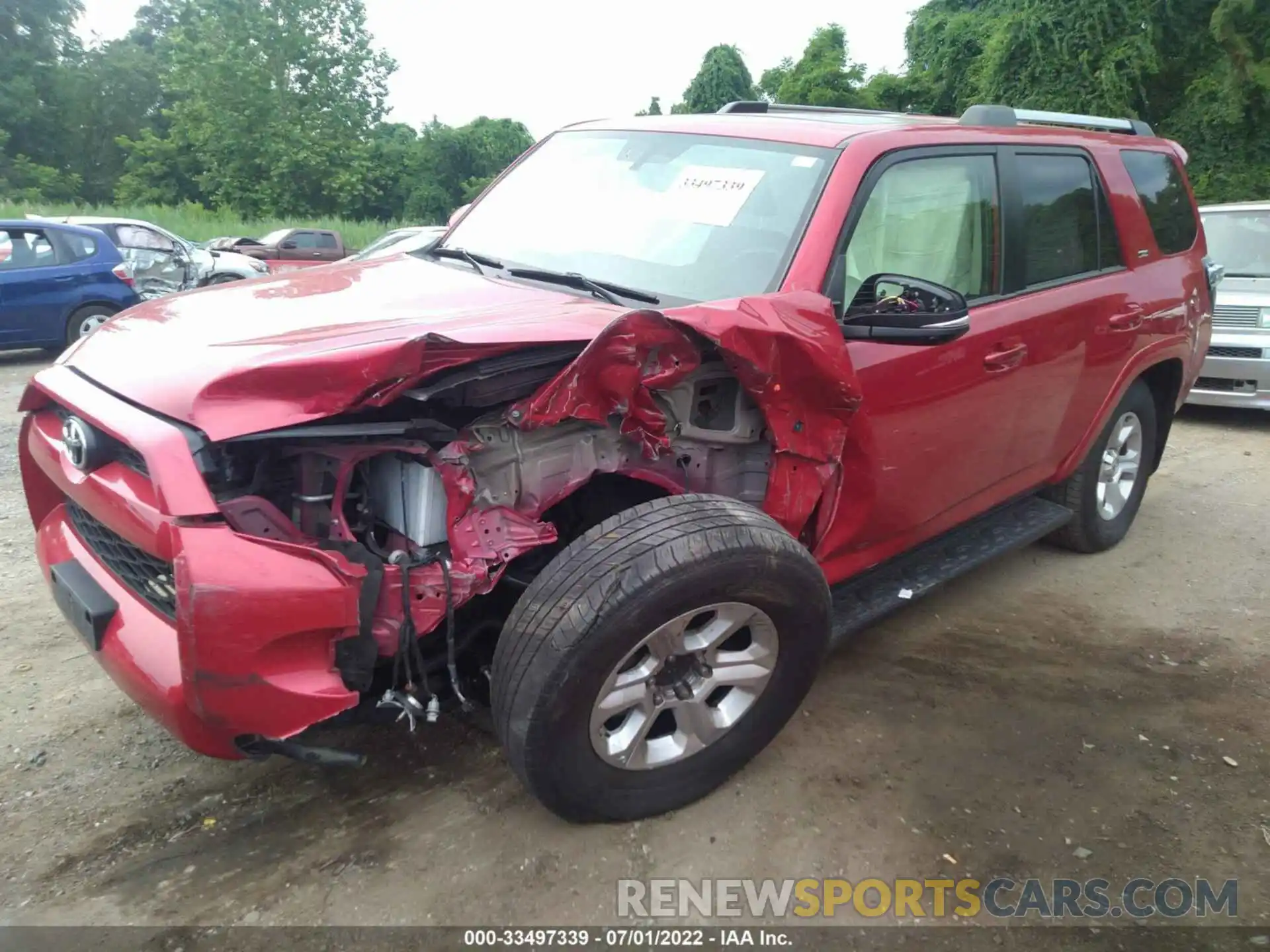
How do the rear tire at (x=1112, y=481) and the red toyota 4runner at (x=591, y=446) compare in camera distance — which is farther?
the rear tire at (x=1112, y=481)

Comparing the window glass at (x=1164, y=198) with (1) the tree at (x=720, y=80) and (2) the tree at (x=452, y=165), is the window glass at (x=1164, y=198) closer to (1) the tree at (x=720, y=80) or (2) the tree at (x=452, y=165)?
(1) the tree at (x=720, y=80)

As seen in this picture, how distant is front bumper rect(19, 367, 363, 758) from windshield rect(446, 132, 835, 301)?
1.45 meters

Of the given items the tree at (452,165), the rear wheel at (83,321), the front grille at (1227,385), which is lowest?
the front grille at (1227,385)

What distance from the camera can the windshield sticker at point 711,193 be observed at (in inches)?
121

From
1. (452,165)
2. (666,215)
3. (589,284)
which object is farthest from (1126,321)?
(452,165)

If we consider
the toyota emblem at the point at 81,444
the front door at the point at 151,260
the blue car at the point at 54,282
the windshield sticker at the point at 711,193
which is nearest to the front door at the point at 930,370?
the windshield sticker at the point at 711,193

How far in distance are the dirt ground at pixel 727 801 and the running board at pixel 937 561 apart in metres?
0.39

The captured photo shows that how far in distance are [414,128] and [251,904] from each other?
156 feet

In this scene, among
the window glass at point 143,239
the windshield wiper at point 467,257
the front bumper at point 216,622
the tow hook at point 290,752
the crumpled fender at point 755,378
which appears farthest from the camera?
the window glass at point 143,239

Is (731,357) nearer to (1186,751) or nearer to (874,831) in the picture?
(874,831)

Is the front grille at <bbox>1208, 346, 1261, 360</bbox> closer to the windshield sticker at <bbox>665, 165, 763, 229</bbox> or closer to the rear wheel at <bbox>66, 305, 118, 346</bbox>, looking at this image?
the windshield sticker at <bbox>665, 165, 763, 229</bbox>

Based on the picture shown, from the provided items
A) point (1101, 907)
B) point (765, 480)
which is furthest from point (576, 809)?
point (1101, 907)

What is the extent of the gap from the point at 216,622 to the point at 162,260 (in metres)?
11.9

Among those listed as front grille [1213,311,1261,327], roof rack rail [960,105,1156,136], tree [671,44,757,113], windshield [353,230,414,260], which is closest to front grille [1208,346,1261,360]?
front grille [1213,311,1261,327]
